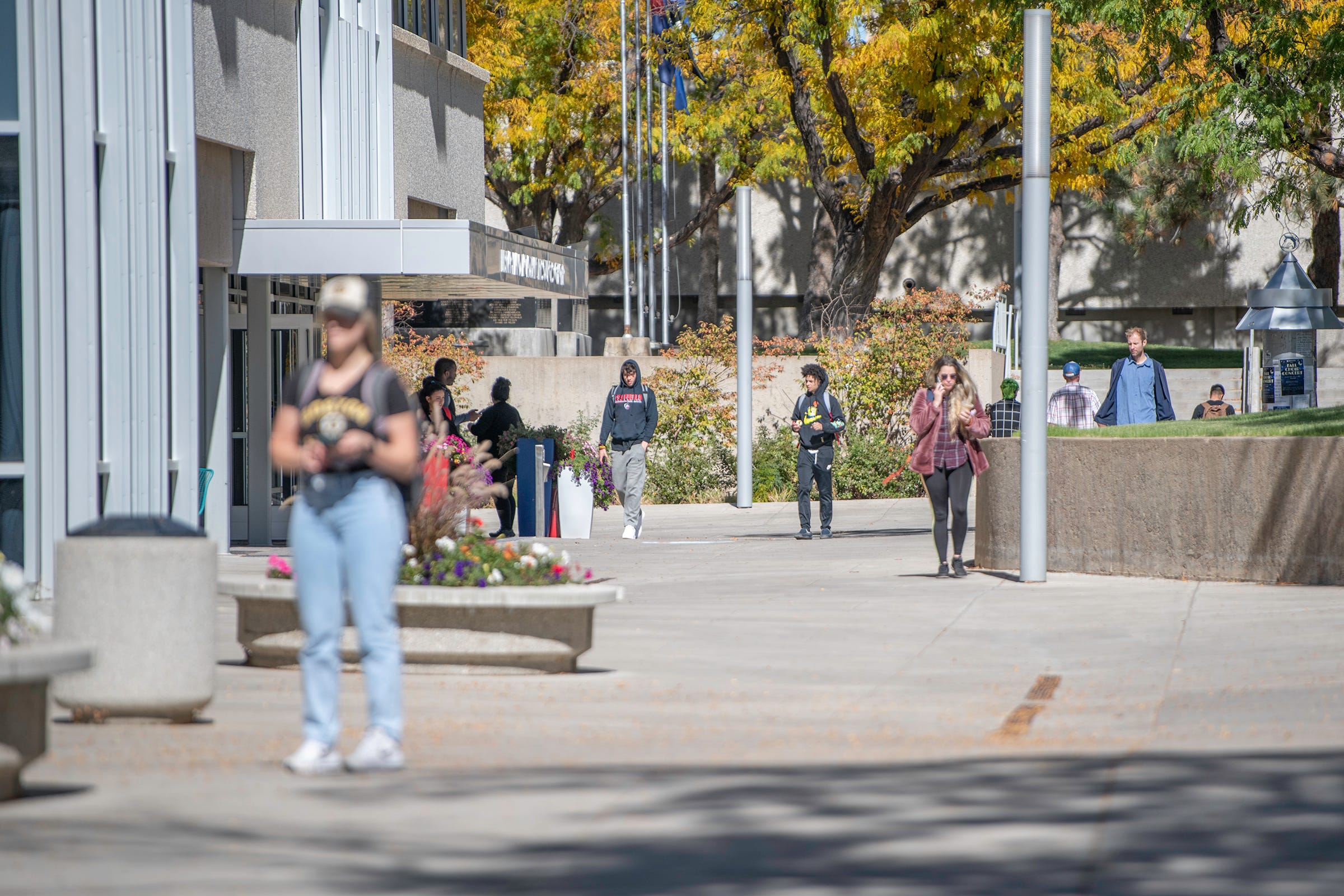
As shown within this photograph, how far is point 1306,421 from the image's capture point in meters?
12.8

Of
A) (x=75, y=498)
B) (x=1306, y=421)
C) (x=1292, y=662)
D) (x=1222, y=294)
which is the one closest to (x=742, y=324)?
(x=1306, y=421)

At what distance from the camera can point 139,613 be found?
613 cm

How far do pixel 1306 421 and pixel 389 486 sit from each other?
30.8ft

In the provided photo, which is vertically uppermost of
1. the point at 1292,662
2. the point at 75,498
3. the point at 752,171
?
the point at 752,171

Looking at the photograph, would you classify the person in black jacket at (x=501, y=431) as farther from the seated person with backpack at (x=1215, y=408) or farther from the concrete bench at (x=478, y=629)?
the concrete bench at (x=478, y=629)

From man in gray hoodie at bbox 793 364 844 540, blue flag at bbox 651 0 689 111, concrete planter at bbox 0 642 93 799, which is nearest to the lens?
concrete planter at bbox 0 642 93 799

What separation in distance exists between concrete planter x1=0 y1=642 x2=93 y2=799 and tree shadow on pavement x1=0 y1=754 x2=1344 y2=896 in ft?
0.55

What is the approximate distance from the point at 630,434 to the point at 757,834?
12625mm

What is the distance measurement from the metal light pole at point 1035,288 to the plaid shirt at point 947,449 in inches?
24.9

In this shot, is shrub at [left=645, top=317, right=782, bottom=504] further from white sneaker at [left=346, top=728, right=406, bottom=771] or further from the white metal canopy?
white sneaker at [left=346, top=728, right=406, bottom=771]

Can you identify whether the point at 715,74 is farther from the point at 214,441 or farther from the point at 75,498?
the point at 75,498

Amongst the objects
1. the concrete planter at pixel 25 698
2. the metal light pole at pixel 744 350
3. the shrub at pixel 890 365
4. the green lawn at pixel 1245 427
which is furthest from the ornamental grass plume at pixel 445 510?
the shrub at pixel 890 365

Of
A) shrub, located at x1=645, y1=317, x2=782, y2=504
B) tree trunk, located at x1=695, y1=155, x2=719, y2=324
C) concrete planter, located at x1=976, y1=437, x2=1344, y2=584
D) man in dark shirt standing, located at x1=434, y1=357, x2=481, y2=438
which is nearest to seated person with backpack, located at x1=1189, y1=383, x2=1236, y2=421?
concrete planter, located at x1=976, y1=437, x2=1344, y2=584

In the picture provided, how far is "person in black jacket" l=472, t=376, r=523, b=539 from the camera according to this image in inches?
693
